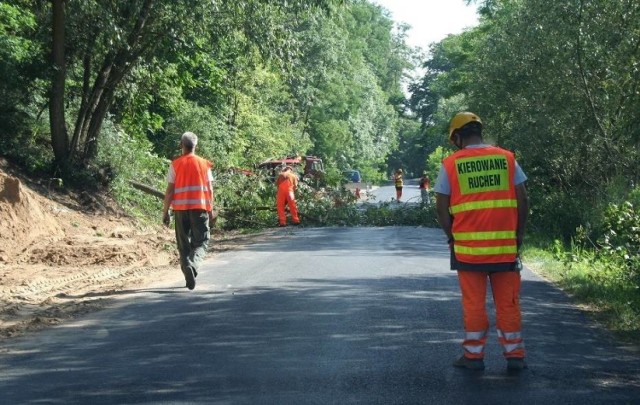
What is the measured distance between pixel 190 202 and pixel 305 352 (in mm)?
4513

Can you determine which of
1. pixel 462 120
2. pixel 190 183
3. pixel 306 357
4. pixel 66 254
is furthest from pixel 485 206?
pixel 66 254

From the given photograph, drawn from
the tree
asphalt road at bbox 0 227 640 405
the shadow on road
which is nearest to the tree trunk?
the tree

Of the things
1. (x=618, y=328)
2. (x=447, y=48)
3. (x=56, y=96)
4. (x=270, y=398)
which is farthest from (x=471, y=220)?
(x=447, y=48)

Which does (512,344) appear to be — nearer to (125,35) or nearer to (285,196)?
(125,35)

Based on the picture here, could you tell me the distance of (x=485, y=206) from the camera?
7180mm

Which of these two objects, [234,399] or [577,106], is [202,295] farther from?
[577,106]

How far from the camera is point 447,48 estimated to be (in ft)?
197

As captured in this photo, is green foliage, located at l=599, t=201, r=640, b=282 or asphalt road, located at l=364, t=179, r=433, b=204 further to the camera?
asphalt road, located at l=364, t=179, r=433, b=204

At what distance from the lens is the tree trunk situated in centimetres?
2145

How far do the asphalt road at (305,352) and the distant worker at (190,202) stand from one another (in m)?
0.45

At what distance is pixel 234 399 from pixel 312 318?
10.5 feet

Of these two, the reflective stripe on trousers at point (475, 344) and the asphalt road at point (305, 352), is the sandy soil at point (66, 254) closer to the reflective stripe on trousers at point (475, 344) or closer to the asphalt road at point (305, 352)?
the asphalt road at point (305, 352)

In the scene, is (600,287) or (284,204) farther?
(284,204)

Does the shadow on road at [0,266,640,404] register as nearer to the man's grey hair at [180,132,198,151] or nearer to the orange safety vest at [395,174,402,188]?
the man's grey hair at [180,132,198,151]
